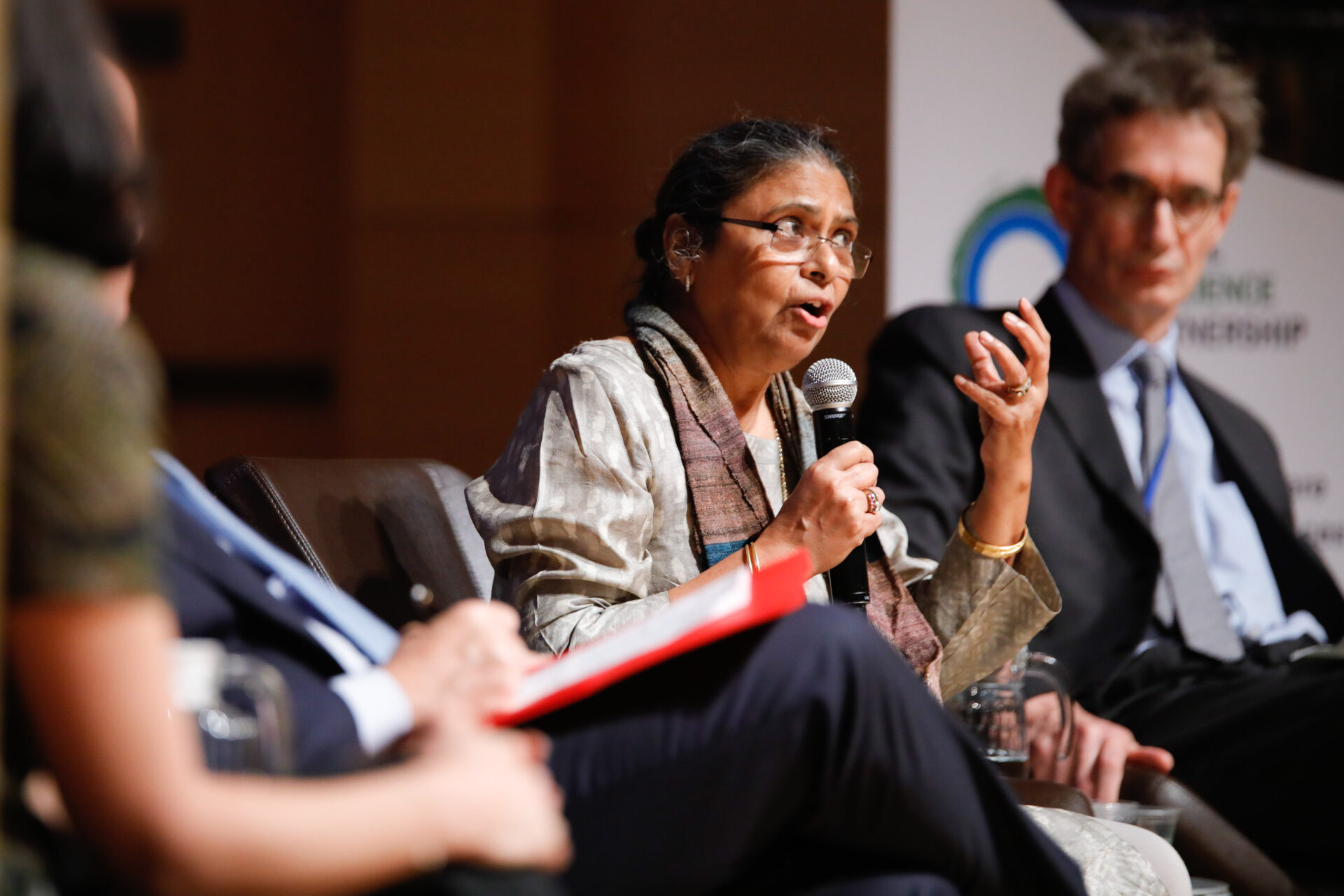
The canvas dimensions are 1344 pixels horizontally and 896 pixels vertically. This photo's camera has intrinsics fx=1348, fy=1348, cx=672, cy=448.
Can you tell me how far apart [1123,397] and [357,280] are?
228 centimetres

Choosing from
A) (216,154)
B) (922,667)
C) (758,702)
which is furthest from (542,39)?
(758,702)

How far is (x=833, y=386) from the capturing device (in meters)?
1.91

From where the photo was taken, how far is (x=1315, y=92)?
377cm

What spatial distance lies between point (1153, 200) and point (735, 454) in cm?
149

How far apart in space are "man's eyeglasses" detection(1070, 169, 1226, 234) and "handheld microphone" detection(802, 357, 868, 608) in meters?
1.36

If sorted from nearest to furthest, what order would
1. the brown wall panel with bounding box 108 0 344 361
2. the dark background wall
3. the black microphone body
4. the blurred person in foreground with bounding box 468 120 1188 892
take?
the blurred person in foreground with bounding box 468 120 1188 892 → the black microphone body → the dark background wall → the brown wall panel with bounding box 108 0 344 361

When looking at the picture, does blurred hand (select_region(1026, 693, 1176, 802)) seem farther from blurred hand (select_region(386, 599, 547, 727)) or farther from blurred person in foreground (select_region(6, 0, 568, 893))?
blurred person in foreground (select_region(6, 0, 568, 893))

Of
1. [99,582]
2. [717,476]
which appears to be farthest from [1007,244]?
[99,582]

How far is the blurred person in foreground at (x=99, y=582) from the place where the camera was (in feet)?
2.40

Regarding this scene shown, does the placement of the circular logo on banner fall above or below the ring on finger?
above

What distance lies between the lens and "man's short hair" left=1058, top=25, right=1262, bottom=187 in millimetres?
3035

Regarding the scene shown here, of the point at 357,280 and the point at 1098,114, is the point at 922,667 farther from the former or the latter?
the point at 357,280

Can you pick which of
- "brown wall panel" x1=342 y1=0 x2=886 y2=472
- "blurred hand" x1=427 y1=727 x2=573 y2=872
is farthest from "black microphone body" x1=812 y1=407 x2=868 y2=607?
"brown wall panel" x1=342 y1=0 x2=886 y2=472

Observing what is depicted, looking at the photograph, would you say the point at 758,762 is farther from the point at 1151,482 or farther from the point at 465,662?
the point at 1151,482
